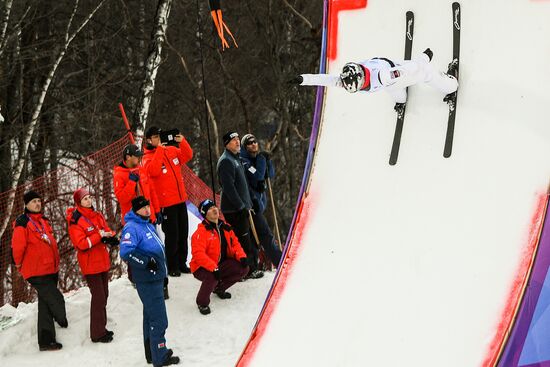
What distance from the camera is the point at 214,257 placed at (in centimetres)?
680

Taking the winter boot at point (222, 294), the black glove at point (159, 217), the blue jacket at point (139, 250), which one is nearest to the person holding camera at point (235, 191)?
the winter boot at point (222, 294)

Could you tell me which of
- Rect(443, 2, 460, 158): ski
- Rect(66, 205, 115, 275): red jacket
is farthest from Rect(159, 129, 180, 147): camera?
Rect(443, 2, 460, 158): ski

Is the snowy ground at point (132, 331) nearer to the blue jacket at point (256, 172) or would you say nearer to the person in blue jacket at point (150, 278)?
the person in blue jacket at point (150, 278)

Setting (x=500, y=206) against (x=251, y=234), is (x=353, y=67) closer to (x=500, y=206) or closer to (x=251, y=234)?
(x=500, y=206)

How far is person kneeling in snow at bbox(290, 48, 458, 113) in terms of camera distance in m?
3.98

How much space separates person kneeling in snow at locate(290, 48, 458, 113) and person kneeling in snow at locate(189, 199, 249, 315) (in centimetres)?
239

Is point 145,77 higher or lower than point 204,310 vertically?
higher

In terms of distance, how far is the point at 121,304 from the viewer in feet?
22.6

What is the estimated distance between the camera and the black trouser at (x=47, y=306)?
623 centimetres

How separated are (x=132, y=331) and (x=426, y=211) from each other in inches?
116

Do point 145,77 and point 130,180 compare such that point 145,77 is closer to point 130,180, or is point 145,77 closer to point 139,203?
point 130,180

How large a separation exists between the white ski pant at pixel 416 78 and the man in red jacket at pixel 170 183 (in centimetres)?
258

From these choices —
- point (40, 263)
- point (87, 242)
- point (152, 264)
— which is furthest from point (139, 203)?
point (40, 263)

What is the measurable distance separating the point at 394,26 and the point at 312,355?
8.36ft
